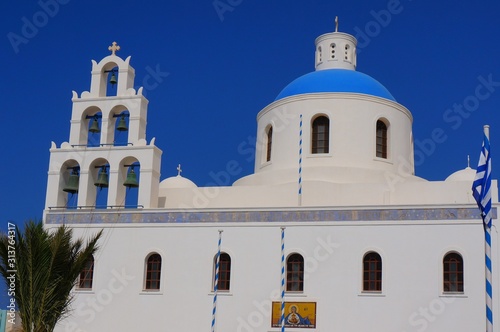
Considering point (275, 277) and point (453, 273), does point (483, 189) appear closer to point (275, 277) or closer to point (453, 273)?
point (453, 273)

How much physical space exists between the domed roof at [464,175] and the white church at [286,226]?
9cm

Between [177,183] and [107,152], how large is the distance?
11.6 feet

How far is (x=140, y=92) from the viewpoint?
2227 cm

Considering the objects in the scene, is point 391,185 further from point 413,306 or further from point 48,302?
point 48,302

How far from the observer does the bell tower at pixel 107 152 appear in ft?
70.8

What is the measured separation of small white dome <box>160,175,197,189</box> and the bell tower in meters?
2.66

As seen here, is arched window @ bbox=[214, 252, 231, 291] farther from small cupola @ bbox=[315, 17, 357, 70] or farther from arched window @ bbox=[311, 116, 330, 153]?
small cupola @ bbox=[315, 17, 357, 70]

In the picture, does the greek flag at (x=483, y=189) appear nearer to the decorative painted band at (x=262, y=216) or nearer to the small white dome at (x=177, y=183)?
the decorative painted band at (x=262, y=216)

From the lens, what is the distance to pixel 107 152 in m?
21.9

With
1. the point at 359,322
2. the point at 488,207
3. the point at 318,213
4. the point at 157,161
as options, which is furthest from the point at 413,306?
the point at 157,161

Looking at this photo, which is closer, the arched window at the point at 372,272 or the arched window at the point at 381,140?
the arched window at the point at 372,272

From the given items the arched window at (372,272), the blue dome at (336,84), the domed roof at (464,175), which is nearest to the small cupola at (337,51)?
the blue dome at (336,84)

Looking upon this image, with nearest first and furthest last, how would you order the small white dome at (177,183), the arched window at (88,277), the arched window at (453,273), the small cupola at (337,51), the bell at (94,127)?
the arched window at (453,273) → the arched window at (88,277) → the bell at (94,127) → the small white dome at (177,183) → the small cupola at (337,51)

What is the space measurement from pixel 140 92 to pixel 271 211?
5858 mm
